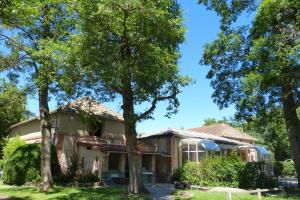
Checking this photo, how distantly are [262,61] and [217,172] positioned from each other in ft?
35.6

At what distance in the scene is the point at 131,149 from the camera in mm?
21047

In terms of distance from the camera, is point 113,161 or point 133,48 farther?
point 113,161

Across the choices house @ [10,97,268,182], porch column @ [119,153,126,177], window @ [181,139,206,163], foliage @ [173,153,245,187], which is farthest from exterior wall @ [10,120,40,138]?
foliage @ [173,153,245,187]

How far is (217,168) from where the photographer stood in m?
27.2

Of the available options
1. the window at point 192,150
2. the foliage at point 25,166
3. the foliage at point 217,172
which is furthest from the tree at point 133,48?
the window at point 192,150

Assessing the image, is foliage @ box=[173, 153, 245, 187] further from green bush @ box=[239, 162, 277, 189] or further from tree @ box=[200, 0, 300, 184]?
tree @ box=[200, 0, 300, 184]

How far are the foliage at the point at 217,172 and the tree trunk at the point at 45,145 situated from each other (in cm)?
1144

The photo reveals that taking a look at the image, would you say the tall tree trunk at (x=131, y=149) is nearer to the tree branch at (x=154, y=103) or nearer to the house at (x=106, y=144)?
the tree branch at (x=154, y=103)

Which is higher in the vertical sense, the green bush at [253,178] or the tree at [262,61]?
the tree at [262,61]

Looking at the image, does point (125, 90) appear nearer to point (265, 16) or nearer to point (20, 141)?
point (265, 16)

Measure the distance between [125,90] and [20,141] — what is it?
18.5 meters

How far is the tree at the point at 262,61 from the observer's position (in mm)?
18984

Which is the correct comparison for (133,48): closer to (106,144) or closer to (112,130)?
(106,144)

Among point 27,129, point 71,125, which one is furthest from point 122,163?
point 27,129
